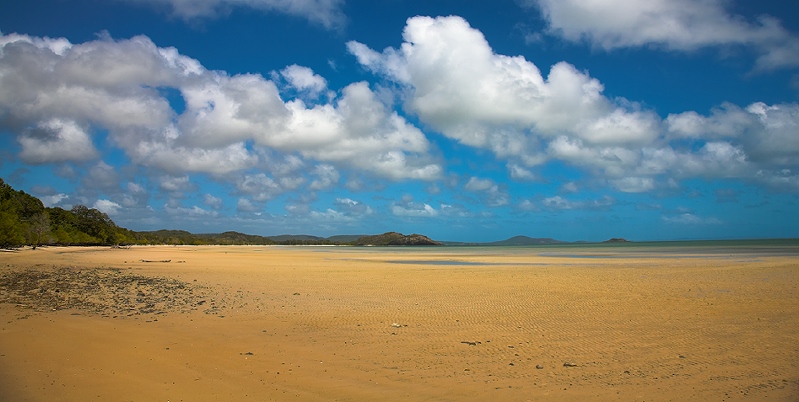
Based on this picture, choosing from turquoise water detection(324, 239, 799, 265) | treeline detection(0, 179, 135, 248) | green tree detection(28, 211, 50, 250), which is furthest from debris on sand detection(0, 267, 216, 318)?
green tree detection(28, 211, 50, 250)

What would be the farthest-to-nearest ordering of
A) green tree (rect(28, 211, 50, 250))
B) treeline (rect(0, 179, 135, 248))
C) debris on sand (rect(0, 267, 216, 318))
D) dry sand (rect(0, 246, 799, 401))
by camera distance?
green tree (rect(28, 211, 50, 250)), treeline (rect(0, 179, 135, 248)), debris on sand (rect(0, 267, 216, 318)), dry sand (rect(0, 246, 799, 401))

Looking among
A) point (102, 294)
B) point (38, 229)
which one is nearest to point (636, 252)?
point (102, 294)

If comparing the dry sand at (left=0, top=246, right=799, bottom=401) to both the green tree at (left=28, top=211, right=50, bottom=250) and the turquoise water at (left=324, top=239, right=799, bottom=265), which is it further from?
the green tree at (left=28, top=211, right=50, bottom=250)

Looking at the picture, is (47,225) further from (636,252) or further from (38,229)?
(636,252)

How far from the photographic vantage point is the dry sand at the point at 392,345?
292 inches

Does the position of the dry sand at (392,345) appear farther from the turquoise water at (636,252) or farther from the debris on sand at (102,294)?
the turquoise water at (636,252)

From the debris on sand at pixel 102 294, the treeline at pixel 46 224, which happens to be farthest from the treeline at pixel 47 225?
the debris on sand at pixel 102 294

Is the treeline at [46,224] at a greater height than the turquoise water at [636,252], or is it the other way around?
the treeline at [46,224]

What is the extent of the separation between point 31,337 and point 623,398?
38.0 feet

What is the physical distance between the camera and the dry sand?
24.3 feet

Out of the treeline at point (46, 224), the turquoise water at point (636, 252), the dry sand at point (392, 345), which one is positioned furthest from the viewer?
the treeline at point (46, 224)

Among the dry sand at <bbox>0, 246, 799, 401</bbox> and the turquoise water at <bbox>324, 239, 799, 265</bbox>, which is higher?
the turquoise water at <bbox>324, 239, 799, 265</bbox>

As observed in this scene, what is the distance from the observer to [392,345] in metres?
10.5

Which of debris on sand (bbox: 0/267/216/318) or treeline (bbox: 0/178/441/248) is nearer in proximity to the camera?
debris on sand (bbox: 0/267/216/318)
